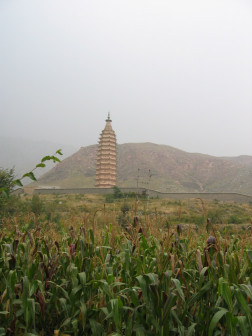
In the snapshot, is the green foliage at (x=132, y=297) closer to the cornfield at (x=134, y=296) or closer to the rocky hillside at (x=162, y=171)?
the cornfield at (x=134, y=296)

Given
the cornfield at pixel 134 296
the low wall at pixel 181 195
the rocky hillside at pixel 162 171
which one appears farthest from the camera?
the rocky hillside at pixel 162 171

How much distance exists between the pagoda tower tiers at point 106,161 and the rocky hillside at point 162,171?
3200 centimetres

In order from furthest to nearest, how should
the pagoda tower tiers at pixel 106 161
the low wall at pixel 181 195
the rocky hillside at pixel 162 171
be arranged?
the rocky hillside at pixel 162 171, the pagoda tower tiers at pixel 106 161, the low wall at pixel 181 195

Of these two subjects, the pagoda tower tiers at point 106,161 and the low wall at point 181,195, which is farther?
the pagoda tower tiers at point 106,161

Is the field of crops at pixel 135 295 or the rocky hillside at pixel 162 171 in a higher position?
the rocky hillside at pixel 162 171

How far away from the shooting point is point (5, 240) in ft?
A: 16.4

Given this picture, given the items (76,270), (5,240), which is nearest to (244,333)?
(76,270)

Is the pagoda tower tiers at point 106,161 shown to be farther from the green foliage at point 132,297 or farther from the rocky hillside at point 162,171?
the green foliage at point 132,297

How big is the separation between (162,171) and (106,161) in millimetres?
61162

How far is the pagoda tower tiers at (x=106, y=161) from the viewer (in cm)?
5969

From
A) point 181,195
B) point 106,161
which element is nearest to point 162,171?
point 106,161

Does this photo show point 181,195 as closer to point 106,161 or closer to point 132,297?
point 106,161

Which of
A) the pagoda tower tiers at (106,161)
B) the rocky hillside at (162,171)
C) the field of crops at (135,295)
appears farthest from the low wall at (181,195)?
the rocky hillside at (162,171)

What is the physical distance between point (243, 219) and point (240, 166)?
94.2 metres
